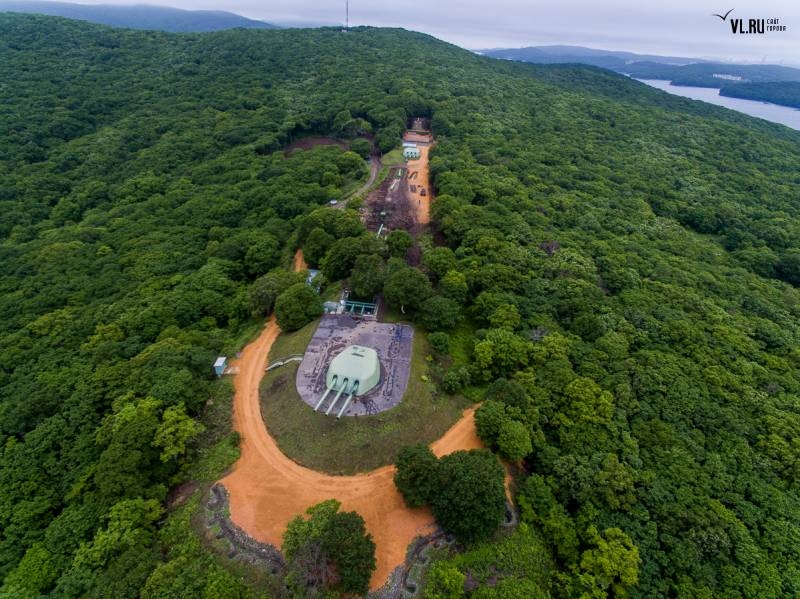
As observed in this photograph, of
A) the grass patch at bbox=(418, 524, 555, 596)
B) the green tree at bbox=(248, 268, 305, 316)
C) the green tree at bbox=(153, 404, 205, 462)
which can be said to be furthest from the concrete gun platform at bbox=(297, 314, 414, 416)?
the grass patch at bbox=(418, 524, 555, 596)

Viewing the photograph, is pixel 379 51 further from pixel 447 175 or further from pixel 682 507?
pixel 682 507

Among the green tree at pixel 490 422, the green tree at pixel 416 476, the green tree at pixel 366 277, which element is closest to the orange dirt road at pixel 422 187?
the green tree at pixel 366 277

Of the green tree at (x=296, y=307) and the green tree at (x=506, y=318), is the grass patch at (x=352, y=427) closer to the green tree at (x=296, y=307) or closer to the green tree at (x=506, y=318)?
the green tree at (x=296, y=307)

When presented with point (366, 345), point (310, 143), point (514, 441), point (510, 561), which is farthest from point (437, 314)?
point (310, 143)

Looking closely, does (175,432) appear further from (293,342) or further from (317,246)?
(317,246)

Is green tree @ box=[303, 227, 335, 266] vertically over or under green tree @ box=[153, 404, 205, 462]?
over

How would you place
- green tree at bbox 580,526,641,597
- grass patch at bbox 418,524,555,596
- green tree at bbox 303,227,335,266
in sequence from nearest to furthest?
green tree at bbox 580,526,641,597 < grass patch at bbox 418,524,555,596 < green tree at bbox 303,227,335,266

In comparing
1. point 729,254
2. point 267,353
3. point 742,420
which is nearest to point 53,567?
point 267,353

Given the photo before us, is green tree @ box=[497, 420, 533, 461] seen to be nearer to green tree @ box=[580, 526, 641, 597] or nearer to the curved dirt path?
the curved dirt path
